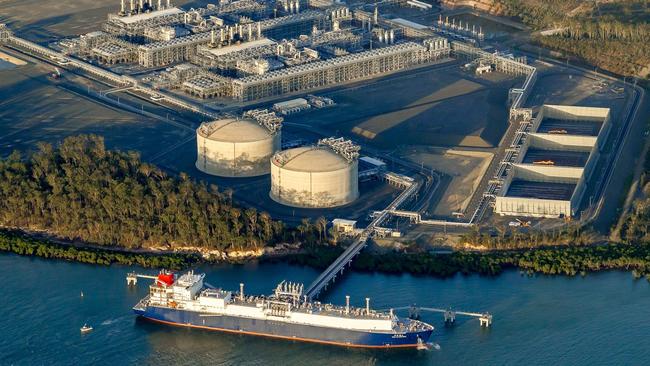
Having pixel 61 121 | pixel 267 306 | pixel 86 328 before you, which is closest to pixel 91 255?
pixel 86 328

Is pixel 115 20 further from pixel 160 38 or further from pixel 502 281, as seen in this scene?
pixel 502 281

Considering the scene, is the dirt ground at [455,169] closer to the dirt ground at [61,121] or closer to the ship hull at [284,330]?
the ship hull at [284,330]

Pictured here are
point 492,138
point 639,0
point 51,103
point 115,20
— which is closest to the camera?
point 492,138

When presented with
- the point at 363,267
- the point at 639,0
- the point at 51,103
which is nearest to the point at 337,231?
the point at 363,267

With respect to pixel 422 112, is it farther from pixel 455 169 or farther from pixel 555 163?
pixel 555 163

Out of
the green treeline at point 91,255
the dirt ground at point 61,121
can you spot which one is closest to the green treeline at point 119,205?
the green treeline at point 91,255

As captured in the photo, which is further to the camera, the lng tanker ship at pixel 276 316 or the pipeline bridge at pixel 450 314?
the pipeline bridge at pixel 450 314

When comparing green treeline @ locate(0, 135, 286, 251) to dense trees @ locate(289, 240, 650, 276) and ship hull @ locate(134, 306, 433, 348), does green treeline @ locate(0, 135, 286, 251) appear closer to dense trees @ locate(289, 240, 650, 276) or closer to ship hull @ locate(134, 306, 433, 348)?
dense trees @ locate(289, 240, 650, 276)
